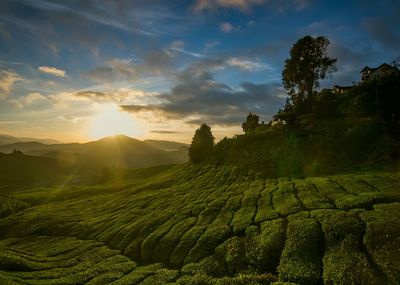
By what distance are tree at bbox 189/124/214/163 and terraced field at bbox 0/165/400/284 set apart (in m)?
41.2

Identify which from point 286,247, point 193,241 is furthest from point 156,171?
point 286,247

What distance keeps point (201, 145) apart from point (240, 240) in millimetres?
74801

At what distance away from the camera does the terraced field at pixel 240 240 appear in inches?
1120

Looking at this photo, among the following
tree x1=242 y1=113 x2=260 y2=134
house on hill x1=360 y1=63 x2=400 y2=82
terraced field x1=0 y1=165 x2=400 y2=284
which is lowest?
terraced field x1=0 y1=165 x2=400 y2=284

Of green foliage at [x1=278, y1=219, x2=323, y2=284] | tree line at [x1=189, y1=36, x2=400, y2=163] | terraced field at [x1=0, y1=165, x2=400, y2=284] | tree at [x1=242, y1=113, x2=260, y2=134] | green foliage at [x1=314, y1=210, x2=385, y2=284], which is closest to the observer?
green foliage at [x1=314, y1=210, x2=385, y2=284]

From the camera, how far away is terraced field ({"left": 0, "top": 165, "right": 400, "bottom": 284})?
28438mm

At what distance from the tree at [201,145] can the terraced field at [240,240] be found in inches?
1622

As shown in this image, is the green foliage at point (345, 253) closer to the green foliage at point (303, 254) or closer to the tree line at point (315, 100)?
the green foliage at point (303, 254)

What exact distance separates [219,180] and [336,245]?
157 feet

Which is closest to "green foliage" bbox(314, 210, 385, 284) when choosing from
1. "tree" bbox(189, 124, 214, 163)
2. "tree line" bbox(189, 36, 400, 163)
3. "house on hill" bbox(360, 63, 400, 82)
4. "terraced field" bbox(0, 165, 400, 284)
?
"terraced field" bbox(0, 165, 400, 284)

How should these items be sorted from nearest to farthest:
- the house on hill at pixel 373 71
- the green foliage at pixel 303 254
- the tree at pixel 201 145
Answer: the green foliage at pixel 303 254, the tree at pixel 201 145, the house on hill at pixel 373 71

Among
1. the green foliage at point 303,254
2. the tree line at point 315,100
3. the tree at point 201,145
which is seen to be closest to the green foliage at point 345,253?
the green foliage at point 303,254

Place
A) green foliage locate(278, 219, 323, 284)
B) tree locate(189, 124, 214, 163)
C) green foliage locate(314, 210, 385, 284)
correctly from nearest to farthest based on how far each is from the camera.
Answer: green foliage locate(314, 210, 385, 284)
green foliage locate(278, 219, 323, 284)
tree locate(189, 124, 214, 163)

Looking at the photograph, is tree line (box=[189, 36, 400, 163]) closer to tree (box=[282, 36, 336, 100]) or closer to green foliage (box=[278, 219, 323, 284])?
tree (box=[282, 36, 336, 100])
